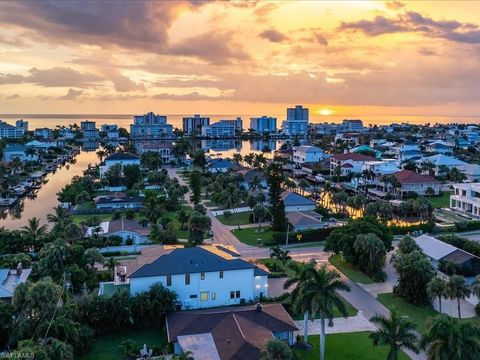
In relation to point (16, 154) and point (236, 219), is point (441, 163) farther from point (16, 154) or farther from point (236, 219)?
point (16, 154)

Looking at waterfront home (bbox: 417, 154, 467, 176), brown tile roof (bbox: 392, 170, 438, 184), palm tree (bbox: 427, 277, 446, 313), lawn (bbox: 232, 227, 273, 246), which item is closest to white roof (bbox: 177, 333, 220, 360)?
palm tree (bbox: 427, 277, 446, 313)

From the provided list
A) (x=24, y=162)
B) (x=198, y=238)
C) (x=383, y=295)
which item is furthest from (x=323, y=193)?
(x=24, y=162)

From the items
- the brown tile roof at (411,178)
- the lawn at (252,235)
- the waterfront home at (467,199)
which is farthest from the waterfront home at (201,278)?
the brown tile roof at (411,178)

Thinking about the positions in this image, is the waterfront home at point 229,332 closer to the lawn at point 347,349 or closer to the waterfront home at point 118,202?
the lawn at point 347,349

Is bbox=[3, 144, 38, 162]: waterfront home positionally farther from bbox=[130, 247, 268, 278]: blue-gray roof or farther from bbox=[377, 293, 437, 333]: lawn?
bbox=[377, 293, 437, 333]: lawn

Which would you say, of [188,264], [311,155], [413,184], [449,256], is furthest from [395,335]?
[311,155]
